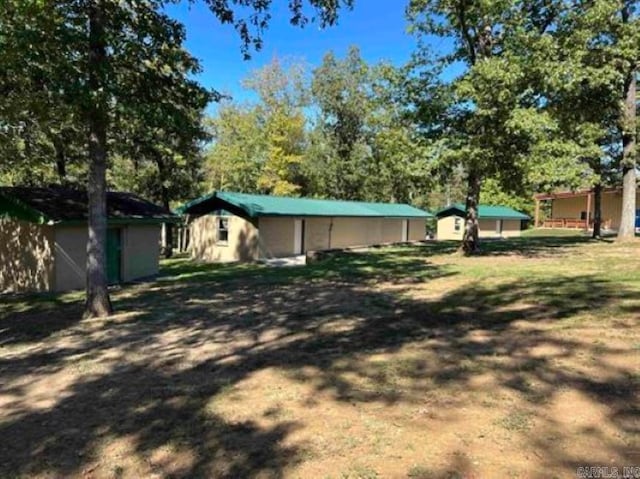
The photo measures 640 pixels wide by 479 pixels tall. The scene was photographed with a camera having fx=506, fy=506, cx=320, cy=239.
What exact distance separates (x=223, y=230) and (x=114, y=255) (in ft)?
28.8

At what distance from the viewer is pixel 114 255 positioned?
16641 millimetres

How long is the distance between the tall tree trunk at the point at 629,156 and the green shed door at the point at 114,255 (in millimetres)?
22054

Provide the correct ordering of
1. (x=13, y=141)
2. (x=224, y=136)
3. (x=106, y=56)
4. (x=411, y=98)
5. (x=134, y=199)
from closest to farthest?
(x=106, y=56) → (x=13, y=141) → (x=134, y=199) → (x=411, y=98) → (x=224, y=136)

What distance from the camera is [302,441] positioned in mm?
4059

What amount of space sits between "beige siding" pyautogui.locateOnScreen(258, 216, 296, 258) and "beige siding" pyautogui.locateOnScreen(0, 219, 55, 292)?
11.0 meters

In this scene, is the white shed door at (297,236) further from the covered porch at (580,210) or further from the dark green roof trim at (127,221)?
the covered porch at (580,210)

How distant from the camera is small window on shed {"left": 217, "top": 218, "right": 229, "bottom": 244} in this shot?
82.0 feet

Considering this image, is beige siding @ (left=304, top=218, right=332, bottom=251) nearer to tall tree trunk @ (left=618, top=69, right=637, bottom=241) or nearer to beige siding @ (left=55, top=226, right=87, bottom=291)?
beige siding @ (left=55, top=226, right=87, bottom=291)

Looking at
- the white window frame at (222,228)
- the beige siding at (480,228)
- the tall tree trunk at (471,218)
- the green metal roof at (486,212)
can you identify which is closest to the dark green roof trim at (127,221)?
the white window frame at (222,228)

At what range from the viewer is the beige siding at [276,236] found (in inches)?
967

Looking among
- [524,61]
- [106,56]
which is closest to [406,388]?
[106,56]

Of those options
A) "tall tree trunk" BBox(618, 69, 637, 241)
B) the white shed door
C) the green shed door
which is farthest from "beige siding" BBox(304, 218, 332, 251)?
"tall tree trunk" BBox(618, 69, 637, 241)

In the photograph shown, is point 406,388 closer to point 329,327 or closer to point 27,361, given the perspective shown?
point 329,327

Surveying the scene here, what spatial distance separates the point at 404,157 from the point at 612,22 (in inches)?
412
